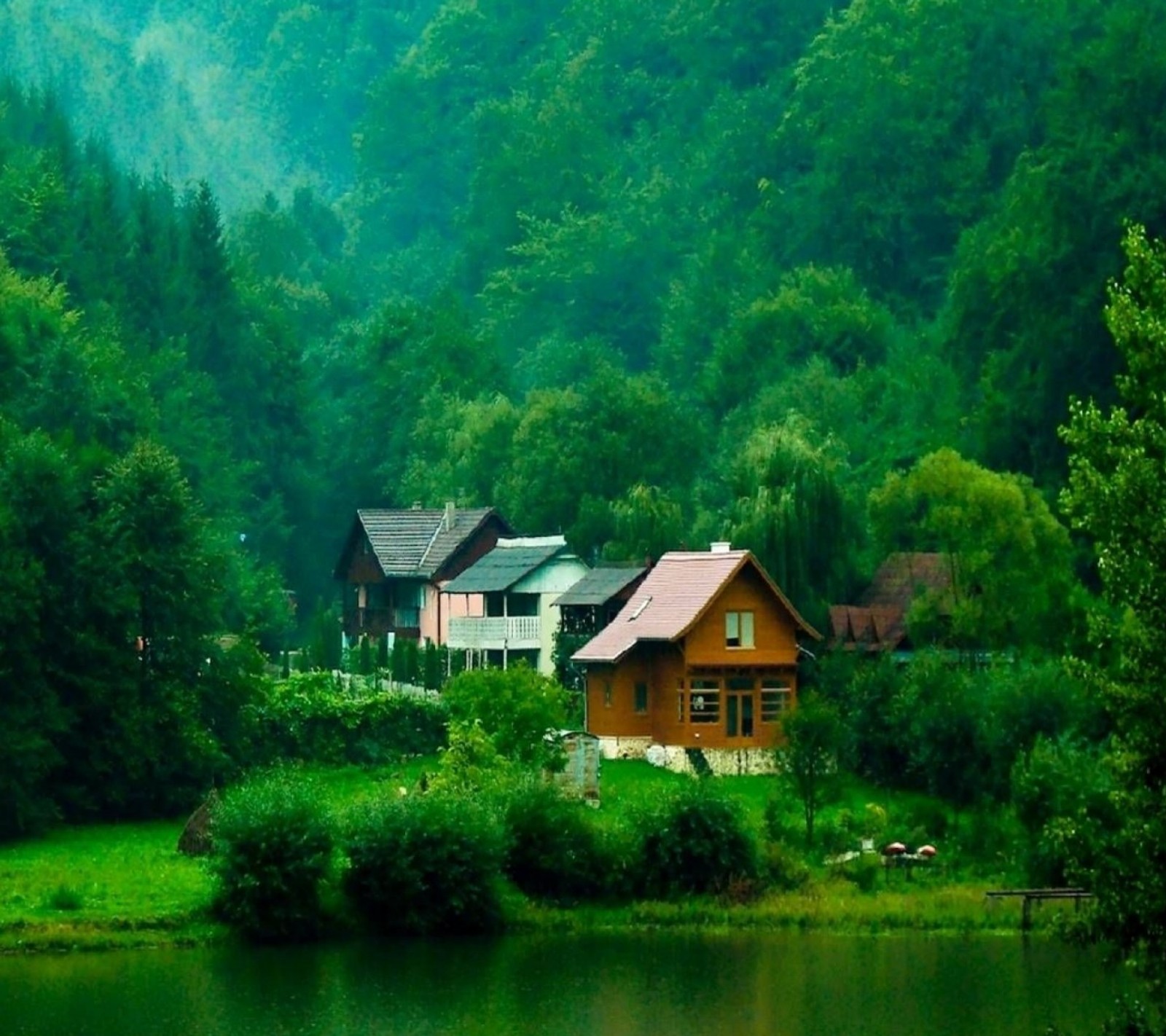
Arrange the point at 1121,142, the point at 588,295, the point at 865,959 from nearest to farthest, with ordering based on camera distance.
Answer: the point at 865,959 < the point at 1121,142 < the point at 588,295

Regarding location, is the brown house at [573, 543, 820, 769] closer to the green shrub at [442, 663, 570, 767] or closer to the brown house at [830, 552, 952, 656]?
the brown house at [830, 552, 952, 656]

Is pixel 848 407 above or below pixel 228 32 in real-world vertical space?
below

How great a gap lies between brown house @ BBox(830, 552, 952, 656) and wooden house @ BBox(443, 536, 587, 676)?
10.2 m

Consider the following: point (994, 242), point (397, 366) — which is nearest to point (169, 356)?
point (397, 366)

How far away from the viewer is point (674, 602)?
66.1 meters

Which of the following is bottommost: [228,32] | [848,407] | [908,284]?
[848,407]

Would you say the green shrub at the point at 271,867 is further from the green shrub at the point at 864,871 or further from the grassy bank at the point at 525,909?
the green shrub at the point at 864,871

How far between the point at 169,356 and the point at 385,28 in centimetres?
6607

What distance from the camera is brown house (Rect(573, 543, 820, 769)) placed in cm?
6494

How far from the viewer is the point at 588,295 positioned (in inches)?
5044

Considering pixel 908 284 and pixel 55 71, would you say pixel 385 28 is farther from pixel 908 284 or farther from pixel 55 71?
pixel 908 284

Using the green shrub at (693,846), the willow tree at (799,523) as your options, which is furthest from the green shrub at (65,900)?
the willow tree at (799,523)

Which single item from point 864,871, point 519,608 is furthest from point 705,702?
point 519,608

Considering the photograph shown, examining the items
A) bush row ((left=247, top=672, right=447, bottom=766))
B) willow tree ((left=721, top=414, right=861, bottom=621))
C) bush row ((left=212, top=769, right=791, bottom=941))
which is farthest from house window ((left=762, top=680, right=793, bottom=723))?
bush row ((left=212, top=769, right=791, bottom=941))
